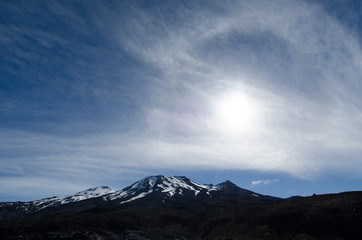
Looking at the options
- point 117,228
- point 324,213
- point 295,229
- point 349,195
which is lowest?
point 117,228

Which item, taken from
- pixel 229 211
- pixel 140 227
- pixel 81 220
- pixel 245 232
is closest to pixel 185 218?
pixel 140 227

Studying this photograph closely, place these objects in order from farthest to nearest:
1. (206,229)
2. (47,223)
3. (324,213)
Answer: (47,223), (206,229), (324,213)

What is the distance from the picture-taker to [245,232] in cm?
5956

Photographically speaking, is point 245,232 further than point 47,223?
No

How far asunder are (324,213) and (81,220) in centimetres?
8624

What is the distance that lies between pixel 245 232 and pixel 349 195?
22636mm

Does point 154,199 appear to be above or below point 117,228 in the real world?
above

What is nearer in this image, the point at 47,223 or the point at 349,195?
the point at 349,195

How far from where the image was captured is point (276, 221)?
55562 mm

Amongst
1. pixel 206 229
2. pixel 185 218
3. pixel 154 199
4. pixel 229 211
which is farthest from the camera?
pixel 154 199

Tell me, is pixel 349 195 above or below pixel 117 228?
above

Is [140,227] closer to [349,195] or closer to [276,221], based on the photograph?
[276,221]

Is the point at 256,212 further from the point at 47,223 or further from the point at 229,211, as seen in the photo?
the point at 47,223

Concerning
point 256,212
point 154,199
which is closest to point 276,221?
point 256,212
